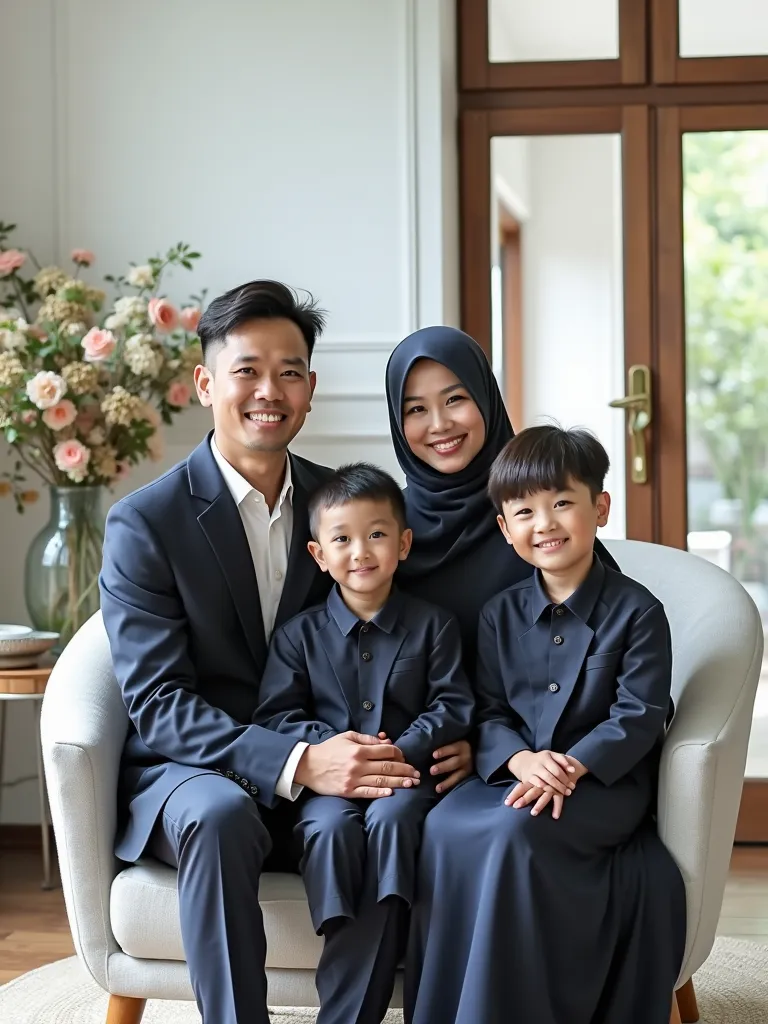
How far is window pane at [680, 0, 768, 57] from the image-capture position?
3.37m

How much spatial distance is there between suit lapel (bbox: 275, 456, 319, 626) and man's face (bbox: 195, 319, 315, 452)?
14 centimetres

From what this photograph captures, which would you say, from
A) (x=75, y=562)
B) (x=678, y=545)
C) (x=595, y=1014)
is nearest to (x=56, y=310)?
(x=75, y=562)

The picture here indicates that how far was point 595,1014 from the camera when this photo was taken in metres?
1.89

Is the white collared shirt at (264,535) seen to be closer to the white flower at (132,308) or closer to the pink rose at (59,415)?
the pink rose at (59,415)

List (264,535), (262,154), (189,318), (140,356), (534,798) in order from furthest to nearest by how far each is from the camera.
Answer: (262,154) < (189,318) < (140,356) < (264,535) < (534,798)

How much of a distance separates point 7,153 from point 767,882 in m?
2.79

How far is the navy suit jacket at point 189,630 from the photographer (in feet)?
6.48

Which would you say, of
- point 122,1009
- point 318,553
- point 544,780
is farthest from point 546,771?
point 122,1009

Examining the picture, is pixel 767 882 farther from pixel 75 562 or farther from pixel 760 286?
pixel 75 562

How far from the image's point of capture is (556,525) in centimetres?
204

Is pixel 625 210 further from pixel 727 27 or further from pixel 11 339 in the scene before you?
pixel 11 339

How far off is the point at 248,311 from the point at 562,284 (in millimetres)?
1530

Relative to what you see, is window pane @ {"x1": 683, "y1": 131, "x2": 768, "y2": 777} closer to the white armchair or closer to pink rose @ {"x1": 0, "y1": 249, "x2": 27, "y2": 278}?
the white armchair

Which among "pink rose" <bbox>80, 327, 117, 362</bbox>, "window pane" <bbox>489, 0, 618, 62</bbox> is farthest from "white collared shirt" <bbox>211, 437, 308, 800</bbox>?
"window pane" <bbox>489, 0, 618, 62</bbox>
